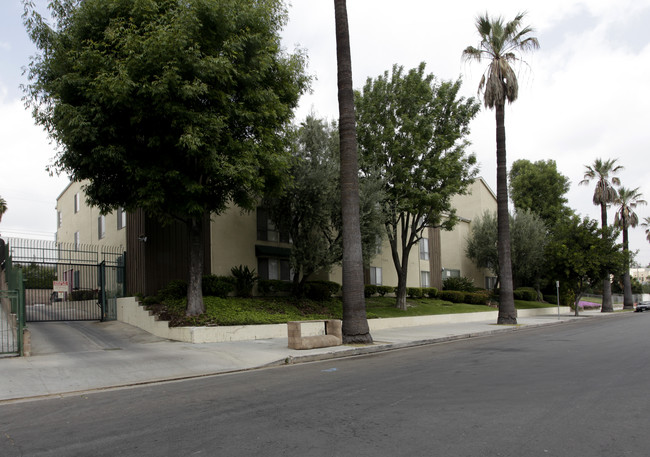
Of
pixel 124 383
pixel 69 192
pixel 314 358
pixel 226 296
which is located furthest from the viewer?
pixel 69 192

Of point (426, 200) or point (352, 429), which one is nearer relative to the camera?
point (352, 429)

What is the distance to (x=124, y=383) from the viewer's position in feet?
31.2

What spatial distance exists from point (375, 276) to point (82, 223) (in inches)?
730

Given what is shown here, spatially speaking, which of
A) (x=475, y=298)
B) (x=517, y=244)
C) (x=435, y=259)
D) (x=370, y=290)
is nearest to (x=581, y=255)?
(x=517, y=244)

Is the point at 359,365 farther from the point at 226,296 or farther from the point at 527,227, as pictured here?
the point at 527,227

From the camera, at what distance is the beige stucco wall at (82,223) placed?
23.8m

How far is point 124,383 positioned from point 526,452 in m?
7.65

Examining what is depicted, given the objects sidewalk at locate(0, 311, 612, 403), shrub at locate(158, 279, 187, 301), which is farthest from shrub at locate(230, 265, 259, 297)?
sidewalk at locate(0, 311, 612, 403)

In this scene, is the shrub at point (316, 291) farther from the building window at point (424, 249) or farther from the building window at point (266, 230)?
the building window at point (424, 249)

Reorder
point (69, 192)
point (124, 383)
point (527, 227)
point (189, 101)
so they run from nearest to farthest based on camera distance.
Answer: point (124, 383) → point (189, 101) → point (69, 192) → point (527, 227)

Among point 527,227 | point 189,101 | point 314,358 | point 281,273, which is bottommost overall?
point 314,358

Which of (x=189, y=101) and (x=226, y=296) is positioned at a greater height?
(x=189, y=101)

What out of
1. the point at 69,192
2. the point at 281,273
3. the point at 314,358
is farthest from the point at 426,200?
the point at 69,192

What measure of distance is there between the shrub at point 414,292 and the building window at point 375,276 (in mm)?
2323
